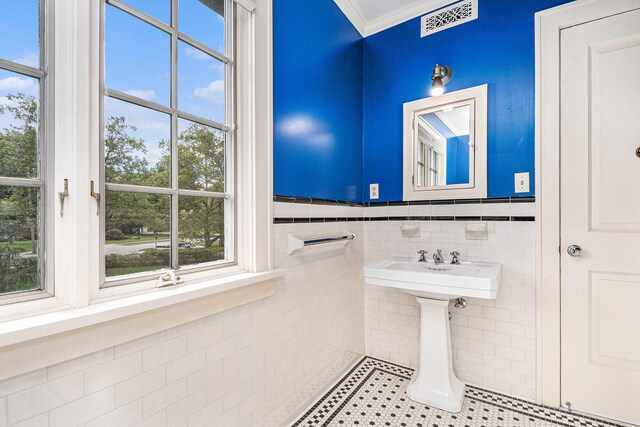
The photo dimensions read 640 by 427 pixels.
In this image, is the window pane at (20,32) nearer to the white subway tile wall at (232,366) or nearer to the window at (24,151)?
the window at (24,151)

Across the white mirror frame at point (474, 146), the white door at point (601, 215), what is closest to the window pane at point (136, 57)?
the white mirror frame at point (474, 146)

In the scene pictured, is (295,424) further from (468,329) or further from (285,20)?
(285,20)

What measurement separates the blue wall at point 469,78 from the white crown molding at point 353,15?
0.11 m

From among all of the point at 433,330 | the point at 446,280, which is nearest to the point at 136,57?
the point at 446,280

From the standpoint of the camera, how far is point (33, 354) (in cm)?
76

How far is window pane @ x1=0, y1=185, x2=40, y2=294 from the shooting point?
814mm

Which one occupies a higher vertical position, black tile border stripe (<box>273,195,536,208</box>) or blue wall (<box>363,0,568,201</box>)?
blue wall (<box>363,0,568,201</box>)

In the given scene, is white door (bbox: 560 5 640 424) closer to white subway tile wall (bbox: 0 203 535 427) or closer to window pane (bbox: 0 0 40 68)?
white subway tile wall (bbox: 0 203 535 427)

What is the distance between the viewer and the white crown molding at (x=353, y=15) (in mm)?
2090

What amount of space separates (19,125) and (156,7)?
0.66 meters

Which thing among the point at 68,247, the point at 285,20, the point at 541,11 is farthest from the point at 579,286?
the point at 68,247

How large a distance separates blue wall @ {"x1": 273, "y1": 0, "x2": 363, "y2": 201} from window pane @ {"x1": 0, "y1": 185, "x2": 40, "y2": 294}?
94 cm

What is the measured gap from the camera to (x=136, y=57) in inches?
43.1

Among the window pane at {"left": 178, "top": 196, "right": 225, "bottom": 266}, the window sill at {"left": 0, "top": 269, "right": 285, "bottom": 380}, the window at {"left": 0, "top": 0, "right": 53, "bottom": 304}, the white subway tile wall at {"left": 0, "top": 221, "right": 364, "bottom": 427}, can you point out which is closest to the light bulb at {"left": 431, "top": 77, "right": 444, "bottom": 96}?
the white subway tile wall at {"left": 0, "top": 221, "right": 364, "bottom": 427}
